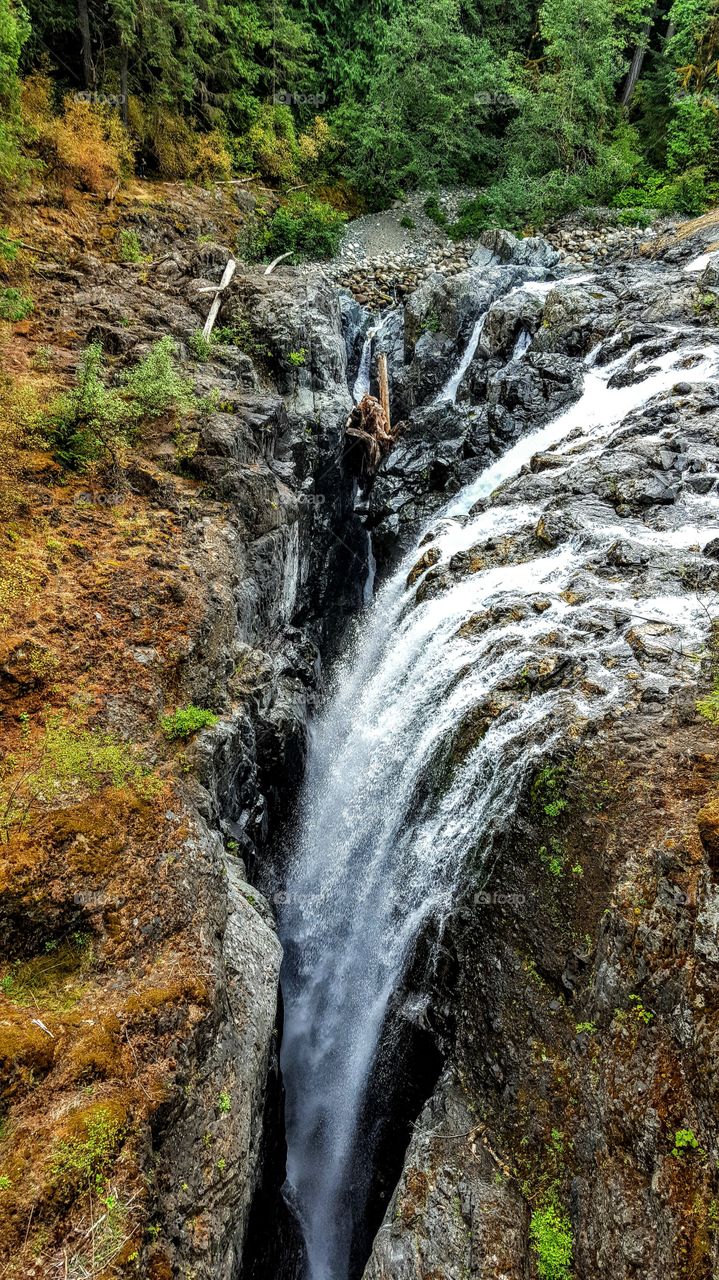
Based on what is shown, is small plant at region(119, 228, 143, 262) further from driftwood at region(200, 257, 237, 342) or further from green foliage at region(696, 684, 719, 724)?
green foliage at region(696, 684, 719, 724)

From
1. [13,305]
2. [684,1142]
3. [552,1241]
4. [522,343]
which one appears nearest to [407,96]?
[522,343]

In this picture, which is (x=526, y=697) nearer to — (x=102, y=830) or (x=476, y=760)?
(x=476, y=760)

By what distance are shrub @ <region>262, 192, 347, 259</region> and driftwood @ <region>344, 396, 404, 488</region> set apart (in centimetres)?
797

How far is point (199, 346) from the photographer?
11570 millimetres

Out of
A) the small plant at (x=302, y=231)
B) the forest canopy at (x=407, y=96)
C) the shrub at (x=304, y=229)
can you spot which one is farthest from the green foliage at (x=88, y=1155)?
the shrub at (x=304, y=229)

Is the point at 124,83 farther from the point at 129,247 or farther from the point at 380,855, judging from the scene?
the point at 380,855

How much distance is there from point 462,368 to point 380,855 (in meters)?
14.6

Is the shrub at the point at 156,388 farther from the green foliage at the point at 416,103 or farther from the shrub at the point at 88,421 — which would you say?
the green foliage at the point at 416,103

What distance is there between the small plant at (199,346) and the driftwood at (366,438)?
14.3ft

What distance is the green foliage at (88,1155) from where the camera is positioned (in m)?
3.57

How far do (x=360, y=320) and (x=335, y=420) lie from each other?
262 inches

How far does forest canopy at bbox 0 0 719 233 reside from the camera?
15.9 meters

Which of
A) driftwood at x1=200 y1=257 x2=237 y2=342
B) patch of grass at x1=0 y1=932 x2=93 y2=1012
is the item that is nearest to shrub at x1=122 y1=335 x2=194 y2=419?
driftwood at x1=200 y1=257 x2=237 y2=342

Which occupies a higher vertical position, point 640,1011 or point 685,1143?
point 640,1011
